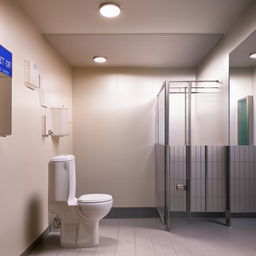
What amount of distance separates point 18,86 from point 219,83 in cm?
231

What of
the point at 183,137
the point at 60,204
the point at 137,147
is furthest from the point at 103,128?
the point at 60,204

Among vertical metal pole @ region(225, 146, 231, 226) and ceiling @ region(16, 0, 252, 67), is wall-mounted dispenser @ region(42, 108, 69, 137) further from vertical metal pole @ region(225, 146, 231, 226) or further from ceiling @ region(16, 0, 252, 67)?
vertical metal pole @ region(225, 146, 231, 226)

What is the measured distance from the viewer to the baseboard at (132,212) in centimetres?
407

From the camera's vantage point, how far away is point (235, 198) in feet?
11.5

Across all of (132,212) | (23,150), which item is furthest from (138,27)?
(132,212)

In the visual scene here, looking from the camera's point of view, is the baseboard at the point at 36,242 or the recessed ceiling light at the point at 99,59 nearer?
the baseboard at the point at 36,242

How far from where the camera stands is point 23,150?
2451 millimetres

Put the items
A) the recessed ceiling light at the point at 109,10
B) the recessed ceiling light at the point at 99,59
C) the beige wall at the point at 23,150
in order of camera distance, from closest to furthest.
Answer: the beige wall at the point at 23,150 < the recessed ceiling light at the point at 109,10 < the recessed ceiling light at the point at 99,59

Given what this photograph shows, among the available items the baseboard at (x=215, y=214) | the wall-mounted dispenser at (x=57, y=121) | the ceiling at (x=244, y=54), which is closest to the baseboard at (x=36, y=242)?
the wall-mounted dispenser at (x=57, y=121)

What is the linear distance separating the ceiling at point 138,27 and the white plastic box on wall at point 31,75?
0.48 m

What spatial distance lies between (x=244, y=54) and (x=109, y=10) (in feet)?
4.79

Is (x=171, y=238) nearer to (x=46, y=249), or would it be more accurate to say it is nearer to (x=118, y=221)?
(x=118, y=221)

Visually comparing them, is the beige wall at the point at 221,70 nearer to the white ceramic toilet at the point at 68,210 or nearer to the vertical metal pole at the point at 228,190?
the vertical metal pole at the point at 228,190

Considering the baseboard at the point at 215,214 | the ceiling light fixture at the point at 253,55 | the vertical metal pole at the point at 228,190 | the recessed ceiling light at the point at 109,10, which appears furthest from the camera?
the baseboard at the point at 215,214
